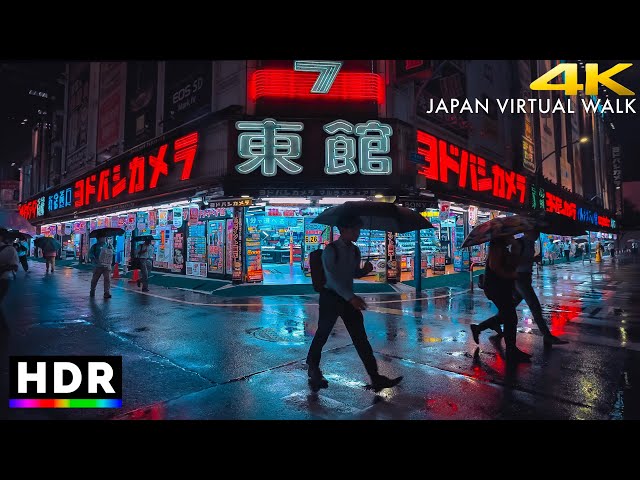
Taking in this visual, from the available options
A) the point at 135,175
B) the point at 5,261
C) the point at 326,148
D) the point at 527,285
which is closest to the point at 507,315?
the point at 527,285

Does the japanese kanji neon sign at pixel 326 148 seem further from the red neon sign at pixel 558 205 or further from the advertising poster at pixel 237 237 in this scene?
the red neon sign at pixel 558 205

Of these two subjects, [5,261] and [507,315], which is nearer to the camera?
[507,315]

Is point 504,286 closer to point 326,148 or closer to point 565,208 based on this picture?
point 326,148

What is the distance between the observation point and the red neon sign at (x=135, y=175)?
1552 centimetres

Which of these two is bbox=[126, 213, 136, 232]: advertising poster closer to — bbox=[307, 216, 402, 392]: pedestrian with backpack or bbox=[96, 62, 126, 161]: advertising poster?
bbox=[96, 62, 126, 161]: advertising poster

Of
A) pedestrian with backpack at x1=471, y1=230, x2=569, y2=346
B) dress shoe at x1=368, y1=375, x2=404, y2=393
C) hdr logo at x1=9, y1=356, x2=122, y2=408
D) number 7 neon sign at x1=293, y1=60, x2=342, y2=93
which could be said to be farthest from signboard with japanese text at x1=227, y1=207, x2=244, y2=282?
dress shoe at x1=368, y1=375, x2=404, y2=393

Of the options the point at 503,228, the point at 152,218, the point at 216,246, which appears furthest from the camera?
the point at 152,218

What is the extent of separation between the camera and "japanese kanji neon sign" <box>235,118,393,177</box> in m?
13.6

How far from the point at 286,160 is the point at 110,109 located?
1867 centimetres

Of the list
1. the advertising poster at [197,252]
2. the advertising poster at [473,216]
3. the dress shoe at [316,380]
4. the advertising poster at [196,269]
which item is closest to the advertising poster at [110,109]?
the advertising poster at [197,252]

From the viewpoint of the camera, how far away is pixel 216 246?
15.6 meters

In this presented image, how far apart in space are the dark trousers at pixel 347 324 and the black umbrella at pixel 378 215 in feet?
3.33
